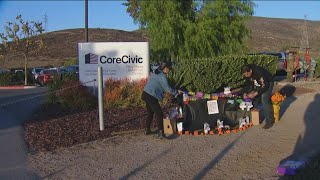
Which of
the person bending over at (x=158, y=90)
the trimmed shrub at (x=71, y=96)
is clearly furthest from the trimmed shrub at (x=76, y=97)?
the person bending over at (x=158, y=90)

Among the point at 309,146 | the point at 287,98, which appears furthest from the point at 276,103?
the point at 287,98

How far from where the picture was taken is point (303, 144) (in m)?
8.86

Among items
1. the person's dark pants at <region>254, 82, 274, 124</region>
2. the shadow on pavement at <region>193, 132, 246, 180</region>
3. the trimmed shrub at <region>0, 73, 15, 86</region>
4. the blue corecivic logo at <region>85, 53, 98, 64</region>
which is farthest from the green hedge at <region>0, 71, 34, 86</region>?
the shadow on pavement at <region>193, 132, 246, 180</region>

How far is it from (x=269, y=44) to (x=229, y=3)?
5665 centimetres

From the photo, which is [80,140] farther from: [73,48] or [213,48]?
[73,48]

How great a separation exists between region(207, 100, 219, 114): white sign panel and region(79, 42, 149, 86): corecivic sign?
614 centimetres

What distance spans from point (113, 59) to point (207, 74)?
10.8ft

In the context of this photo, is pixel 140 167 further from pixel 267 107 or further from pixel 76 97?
pixel 76 97

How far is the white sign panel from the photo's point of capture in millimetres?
10697

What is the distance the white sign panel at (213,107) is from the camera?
10697mm

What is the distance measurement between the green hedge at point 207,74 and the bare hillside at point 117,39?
158ft

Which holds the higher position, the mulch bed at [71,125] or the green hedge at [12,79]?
the green hedge at [12,79]

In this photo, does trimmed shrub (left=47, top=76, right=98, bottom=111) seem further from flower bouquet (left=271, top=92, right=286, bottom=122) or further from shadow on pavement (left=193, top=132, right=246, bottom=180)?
shadow on pavement (left=193, top=132, right=246, bottom=180)

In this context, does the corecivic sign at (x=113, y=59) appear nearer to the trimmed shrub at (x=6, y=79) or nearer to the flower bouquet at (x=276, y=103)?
the flower bouquet at (x=276, y=103)
